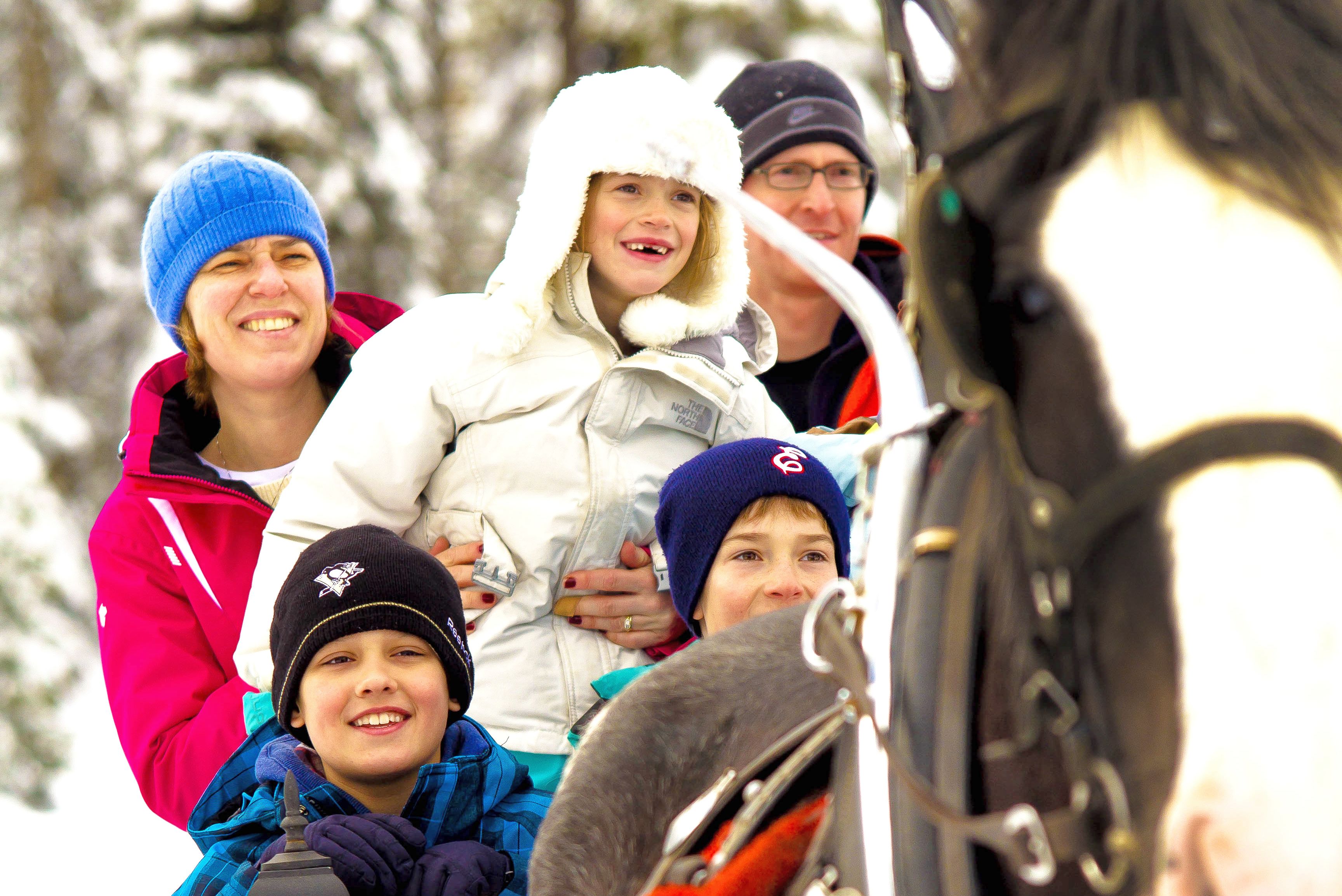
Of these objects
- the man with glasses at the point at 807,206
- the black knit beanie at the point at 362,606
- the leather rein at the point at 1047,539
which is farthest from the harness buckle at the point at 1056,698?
the man with glasses at the point at 807,206

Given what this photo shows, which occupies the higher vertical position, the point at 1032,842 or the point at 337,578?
the point at 337,578

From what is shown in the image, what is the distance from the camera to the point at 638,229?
9.56 ft

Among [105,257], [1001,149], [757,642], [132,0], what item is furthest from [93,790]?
[1001,149]

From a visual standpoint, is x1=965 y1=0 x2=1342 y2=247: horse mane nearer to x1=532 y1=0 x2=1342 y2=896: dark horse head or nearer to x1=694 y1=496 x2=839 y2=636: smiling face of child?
x1=532 y1=0 x2=1342 y2=896: dark horse head

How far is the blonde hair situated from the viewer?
3.11 m

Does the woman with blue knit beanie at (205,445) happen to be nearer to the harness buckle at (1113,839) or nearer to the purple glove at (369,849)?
the purple glove at (369,849)

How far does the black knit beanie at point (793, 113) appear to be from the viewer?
387 cm

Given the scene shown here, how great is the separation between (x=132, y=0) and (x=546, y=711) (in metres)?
8.33

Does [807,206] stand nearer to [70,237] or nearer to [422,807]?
[422,807]

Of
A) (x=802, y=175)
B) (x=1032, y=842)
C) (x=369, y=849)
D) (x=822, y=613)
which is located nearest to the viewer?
(x=1032, y=842)

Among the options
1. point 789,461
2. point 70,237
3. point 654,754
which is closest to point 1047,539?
point 654,754

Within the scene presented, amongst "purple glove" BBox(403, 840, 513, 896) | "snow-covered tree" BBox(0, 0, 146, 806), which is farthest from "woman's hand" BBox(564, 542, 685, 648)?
"snow-covered tree" BBox(0, 0, 146, 806)

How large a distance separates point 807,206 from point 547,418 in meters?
1.34

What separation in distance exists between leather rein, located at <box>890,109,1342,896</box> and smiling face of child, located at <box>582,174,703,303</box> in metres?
1.69
